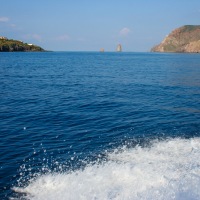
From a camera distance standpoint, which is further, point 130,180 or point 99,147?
point 99,147

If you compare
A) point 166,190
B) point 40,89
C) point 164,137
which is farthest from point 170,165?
point 40,89

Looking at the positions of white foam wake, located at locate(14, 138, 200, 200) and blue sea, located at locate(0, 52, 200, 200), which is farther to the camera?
blue sea, located at locate(0, 52, 200, 200)

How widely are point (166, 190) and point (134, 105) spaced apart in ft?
76.3

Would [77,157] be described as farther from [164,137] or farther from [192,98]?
[192,98]

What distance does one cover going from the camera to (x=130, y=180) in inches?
662

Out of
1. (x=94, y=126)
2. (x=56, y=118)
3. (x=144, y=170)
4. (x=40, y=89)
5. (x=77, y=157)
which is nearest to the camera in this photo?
(x=144, y=170)

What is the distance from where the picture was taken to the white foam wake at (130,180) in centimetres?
1529

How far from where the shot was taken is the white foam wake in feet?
50.2

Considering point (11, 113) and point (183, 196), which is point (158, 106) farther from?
point (183, 196)

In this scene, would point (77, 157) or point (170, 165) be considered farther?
point (77, 157)

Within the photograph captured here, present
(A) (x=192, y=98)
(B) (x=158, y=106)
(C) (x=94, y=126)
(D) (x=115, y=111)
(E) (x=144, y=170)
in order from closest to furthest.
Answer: (E) (x=144, y=170) < (C) (x=94, y=126) < (D) (x=115, y=111) < (B) (x=158, y=106) < (A) (x=192, y=98)

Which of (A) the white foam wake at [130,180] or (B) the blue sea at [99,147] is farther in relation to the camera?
(B) the blue sea at [99,147]

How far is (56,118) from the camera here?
3109cm

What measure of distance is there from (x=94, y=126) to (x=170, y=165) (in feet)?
36.6
